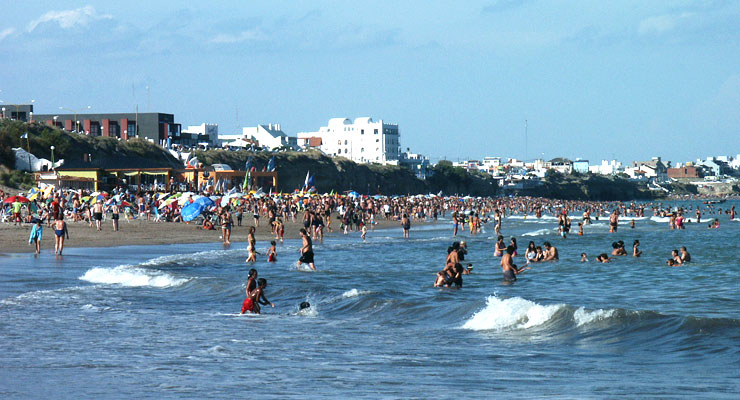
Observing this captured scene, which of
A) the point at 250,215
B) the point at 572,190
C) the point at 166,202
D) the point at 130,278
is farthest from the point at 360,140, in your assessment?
the point at 130,278

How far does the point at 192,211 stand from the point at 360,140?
120 metres

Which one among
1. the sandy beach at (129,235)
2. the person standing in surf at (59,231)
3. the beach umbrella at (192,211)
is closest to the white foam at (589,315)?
the person standing in surf at (59,231)

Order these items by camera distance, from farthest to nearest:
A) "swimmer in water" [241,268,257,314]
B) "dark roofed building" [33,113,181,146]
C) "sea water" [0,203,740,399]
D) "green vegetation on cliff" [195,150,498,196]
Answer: "green vegetation on cliff" [195,150,498,196], "dark roofed building" [33,113,181,146], "swimmer in water" [241,268,257,314], "sea water" [0,203,740,399]


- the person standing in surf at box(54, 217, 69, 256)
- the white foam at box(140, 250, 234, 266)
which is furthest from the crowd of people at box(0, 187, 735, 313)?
the white foam at box(140, 250, 234, 266)

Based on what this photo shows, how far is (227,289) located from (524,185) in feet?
524

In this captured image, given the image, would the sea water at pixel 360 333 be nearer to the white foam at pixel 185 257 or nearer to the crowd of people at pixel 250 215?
the white foam at pixel 185 257

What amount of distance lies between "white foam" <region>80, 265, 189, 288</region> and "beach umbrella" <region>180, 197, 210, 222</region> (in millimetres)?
17873

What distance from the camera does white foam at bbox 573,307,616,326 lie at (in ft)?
44.7

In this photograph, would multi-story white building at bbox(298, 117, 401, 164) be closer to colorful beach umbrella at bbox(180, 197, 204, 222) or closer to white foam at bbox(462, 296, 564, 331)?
colorful beach umbrella at bbox(180, 197, 204, 222)

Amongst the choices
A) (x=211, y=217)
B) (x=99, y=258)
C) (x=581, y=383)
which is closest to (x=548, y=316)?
(x=581, y=383)

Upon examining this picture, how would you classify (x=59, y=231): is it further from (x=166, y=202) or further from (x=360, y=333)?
(x=166, y=202)

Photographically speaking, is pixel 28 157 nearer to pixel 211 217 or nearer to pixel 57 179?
pixel 57 179

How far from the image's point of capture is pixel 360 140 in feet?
521

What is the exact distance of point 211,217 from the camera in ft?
138
